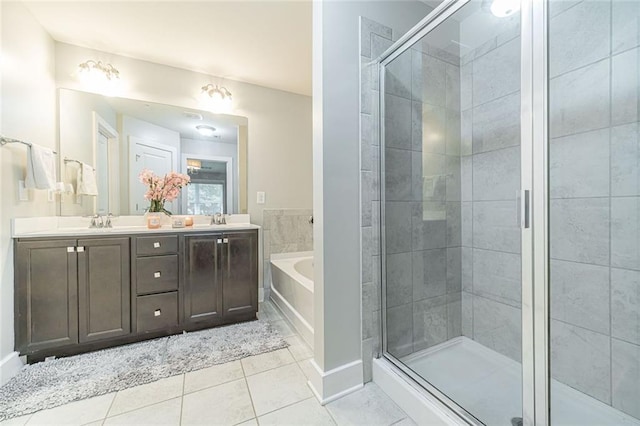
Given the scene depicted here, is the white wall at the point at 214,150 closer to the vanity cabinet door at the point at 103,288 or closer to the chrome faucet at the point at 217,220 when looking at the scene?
the chrome faucet at the point at 217,220

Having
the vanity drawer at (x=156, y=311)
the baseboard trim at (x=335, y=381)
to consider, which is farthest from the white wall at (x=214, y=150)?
the baseboard trim at (x=335, y=381)

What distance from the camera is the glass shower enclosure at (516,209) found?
3.08 ft

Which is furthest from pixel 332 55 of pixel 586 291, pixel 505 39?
pixel 586 291

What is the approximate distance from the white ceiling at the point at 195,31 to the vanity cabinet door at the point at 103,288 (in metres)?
1.62

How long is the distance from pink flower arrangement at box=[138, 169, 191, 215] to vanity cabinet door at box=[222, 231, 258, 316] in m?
0.70

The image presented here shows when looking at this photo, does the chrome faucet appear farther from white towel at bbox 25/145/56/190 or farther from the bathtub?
white towel at bbox 25/145/56/190

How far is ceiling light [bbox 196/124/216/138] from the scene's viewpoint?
8.49ft

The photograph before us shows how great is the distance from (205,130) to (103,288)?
65.3 inches

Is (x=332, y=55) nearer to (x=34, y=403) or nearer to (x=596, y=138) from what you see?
(x=596, y=138)

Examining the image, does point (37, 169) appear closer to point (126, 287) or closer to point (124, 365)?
point (126, 287)

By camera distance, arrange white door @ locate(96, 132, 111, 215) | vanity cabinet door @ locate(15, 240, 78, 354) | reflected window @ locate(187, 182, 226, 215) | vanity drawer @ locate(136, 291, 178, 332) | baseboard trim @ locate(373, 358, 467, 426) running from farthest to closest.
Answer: reflected window @ locate(187, 182, 226, 215), white door @ locate(96, 132, 111, 215), vanity drawer @ locate(136, 291, 178, 332), vanity cabinet door @ locate(15, 240, 78, 354), baseboard trim @ locate(373, 358, 467, 426)

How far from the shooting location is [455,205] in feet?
5.97

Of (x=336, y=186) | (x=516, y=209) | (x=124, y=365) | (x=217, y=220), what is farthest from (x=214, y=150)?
(x=516, y=209)

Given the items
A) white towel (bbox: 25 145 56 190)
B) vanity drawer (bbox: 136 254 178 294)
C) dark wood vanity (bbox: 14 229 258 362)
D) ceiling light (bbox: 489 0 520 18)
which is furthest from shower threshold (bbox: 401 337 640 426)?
white towel (bbox: 25 145 56 190)
